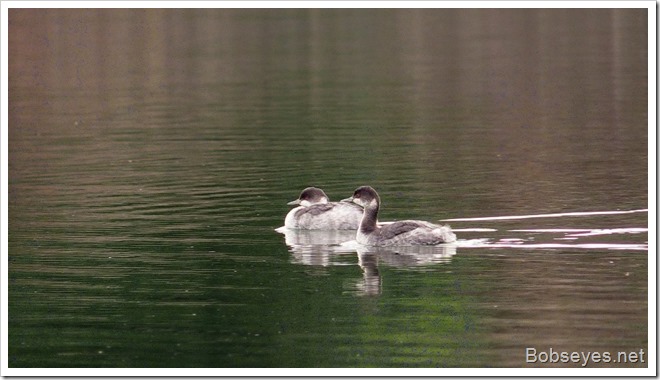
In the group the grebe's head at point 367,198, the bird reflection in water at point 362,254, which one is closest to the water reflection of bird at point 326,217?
the bird reflection in water at point 362,254

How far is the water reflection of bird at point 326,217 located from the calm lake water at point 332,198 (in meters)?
0.18

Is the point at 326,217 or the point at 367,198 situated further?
the point at 326,217

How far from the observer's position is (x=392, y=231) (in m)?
18.3

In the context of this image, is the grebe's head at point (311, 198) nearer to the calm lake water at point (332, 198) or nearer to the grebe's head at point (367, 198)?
the calm lake water at point (332, 198)

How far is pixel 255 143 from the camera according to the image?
97.8 ft

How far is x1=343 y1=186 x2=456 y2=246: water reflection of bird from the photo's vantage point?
1806cm

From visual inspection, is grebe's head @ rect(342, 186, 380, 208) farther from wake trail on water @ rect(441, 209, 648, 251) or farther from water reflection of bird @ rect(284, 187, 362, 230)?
wake trail on water @ rect(441, 209, 648, 251)

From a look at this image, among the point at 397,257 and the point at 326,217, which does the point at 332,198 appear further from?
the point at 397,257

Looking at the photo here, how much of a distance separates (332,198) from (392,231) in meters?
3.97

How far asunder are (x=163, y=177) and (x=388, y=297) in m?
10.2

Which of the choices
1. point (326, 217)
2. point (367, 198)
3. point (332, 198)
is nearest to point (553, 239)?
point (367, 198)

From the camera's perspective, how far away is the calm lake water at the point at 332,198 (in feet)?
46.0

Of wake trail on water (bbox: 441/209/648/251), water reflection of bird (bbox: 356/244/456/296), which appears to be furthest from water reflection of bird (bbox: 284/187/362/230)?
wake trail on water (bbox: 441/209/648/251)

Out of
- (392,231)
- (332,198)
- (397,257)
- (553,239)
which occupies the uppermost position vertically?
(332,198)
